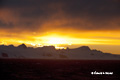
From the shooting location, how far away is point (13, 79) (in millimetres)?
56562

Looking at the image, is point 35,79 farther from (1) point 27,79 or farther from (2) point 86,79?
(2) point 86,79

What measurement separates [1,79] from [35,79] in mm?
9956

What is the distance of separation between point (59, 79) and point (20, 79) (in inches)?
453

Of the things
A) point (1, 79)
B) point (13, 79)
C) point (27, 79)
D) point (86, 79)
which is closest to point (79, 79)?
point (86, 79)

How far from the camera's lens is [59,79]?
5819 centimetres

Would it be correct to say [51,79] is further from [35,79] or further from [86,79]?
[86,79]

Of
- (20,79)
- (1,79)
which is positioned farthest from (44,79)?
(1,79)

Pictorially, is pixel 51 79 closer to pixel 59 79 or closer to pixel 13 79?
pixel 59 79

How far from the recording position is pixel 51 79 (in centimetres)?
5822

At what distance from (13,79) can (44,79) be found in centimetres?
906

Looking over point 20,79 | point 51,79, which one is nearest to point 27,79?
point 20,79

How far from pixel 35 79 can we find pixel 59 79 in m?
7.19

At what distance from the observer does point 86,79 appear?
59.1 meters

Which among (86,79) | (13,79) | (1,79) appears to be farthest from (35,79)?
(86,79)
